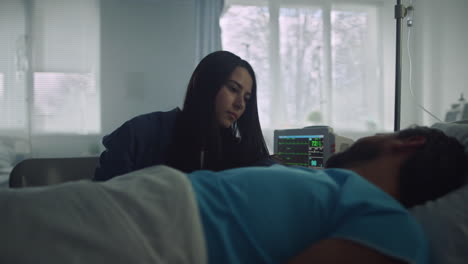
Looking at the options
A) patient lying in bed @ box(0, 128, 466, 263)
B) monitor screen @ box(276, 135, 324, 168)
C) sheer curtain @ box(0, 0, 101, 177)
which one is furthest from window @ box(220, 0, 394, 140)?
patient lying in bed @ box(0, 128, 466, 263)

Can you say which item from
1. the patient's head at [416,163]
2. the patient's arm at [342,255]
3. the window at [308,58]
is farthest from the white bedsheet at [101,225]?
the window at [308,58]

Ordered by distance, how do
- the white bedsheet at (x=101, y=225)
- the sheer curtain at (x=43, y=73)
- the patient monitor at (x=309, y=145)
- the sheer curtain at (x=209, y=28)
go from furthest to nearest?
1. the sheer curtain at (x=209, y=28)
2. the sheer curtain at (x=43, y=73)
3. the patient monitor at (x=309, y=145)
4. the white bedsheet at (x=101, y=225)

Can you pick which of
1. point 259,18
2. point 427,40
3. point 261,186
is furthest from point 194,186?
point 427,40

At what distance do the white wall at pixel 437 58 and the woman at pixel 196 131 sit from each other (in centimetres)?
271

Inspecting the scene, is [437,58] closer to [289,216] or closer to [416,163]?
[416,163]

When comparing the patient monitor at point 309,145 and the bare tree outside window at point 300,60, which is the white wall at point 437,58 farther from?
the patient monitor at point 309,145

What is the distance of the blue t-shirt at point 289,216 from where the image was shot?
60 cm

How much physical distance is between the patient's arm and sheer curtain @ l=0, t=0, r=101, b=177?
2954mm

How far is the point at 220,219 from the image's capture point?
2.15 ft

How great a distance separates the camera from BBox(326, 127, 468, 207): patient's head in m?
0.76

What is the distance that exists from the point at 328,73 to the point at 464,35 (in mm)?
1397

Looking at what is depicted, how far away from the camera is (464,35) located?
11.3 ft

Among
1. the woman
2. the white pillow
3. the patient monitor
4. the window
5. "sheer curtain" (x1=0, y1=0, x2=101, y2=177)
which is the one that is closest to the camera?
the white pillow

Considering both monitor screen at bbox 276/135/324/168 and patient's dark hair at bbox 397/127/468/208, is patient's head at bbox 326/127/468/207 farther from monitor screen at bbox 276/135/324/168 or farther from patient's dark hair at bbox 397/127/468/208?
monitor screen at bbox 276/135/324/168
